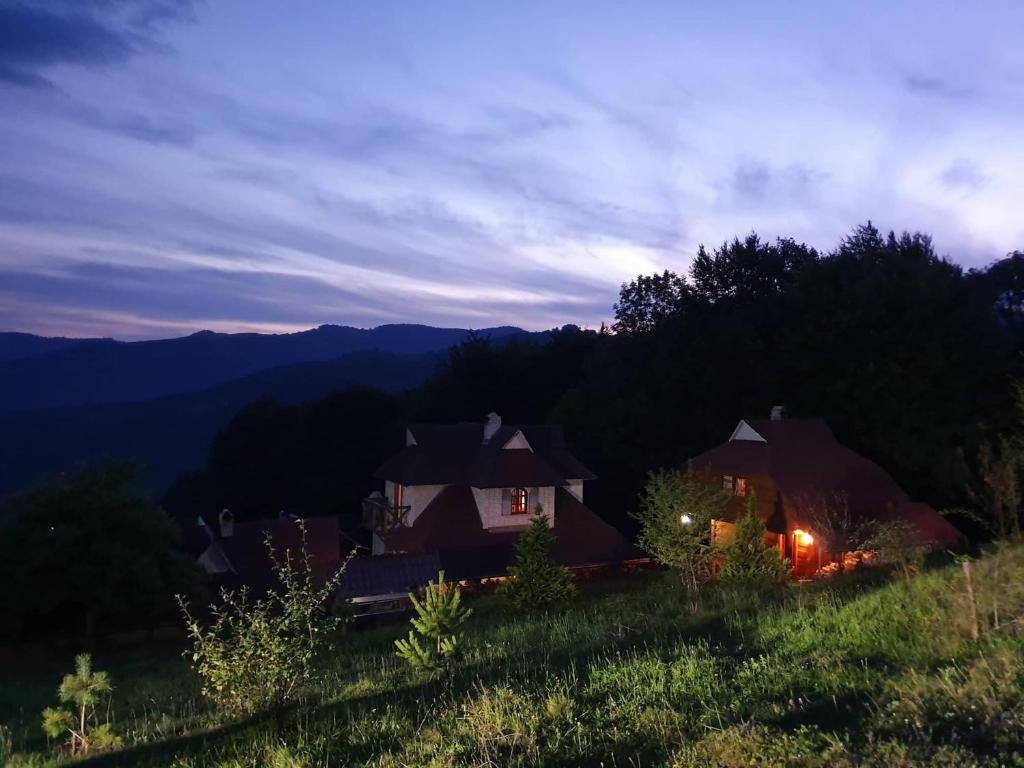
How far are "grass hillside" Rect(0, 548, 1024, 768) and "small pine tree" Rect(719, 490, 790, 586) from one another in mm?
7447

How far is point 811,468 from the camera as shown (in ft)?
89.9

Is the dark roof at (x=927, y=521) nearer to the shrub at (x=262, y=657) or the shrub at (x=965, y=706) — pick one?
the shrub at (x=965, y=706)

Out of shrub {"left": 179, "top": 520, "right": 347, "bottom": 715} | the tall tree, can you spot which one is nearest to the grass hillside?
shrub {"left": 179, "top": 520, "right": 347, "bottom": 715}

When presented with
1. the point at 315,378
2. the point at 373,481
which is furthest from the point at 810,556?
the point at 315,378

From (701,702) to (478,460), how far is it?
24128 millimetres

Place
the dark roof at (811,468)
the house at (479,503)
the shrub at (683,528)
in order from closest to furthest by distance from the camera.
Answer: the shrub at (683,528) → the dark roof at (811,468) → the house at (479,503)

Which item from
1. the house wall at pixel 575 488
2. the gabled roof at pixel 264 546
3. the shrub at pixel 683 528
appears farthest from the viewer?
the gabled roof at pixel 264 546

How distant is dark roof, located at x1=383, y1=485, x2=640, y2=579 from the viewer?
26703 mm

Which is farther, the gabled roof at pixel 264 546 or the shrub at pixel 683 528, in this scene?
the gabled roof at pixel 264 546

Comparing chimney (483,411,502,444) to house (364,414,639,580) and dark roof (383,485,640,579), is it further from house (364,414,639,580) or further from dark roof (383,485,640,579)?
dark roof (383,485,640,579)

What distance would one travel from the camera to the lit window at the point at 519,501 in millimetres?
29062

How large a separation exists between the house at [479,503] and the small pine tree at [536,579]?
7.25m

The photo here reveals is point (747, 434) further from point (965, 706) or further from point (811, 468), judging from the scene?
point (965, 706)

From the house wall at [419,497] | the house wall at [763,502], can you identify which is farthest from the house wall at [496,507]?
the house wall at [763,502]
